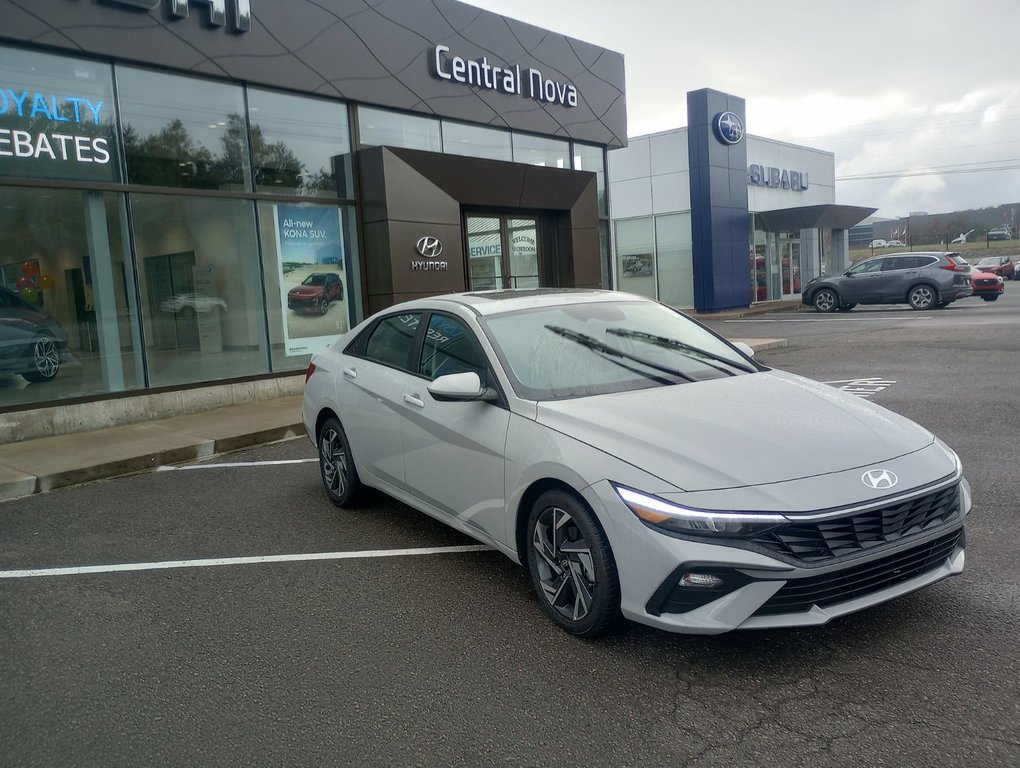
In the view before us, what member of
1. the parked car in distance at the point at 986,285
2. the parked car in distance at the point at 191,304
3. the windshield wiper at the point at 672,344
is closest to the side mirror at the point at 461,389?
the windshield wiper at the point at 672,344

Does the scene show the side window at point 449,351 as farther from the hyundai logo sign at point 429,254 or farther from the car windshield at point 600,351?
the hyundai logo sign at point 429,254

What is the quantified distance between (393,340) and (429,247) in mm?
7839

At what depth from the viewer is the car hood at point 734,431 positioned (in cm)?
344

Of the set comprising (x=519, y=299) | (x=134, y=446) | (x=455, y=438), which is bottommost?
(x=134, y=446)

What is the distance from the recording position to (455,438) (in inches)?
181

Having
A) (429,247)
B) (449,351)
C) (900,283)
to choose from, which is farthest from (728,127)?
(449,351)

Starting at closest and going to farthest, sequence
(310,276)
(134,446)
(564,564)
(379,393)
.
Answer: (564,564), (379,393), (134,446), (310,276)

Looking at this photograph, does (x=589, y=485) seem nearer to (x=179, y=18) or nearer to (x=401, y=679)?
(x=401, y=679)

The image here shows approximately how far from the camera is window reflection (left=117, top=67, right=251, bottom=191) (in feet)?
34.2

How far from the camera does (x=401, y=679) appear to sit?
3.56m

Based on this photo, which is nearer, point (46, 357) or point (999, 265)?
point (46, 357)

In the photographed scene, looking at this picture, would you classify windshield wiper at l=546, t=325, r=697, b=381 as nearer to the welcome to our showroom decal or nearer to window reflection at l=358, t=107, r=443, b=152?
window reflection at l=358, t=107, r=443, b=152

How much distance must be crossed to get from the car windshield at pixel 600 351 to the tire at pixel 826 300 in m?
23.0

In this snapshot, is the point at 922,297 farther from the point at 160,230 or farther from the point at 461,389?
the point at 461,389
